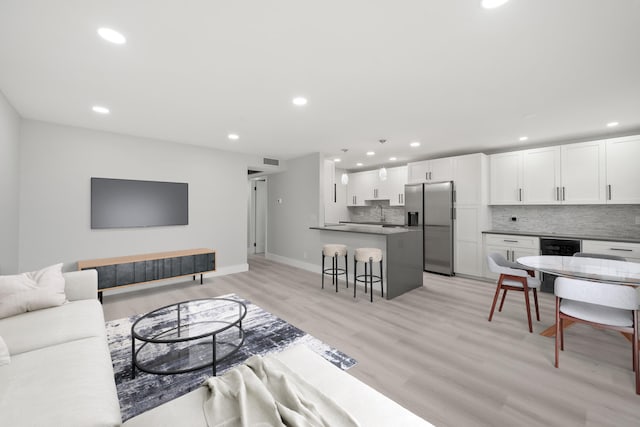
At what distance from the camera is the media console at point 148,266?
370 cm

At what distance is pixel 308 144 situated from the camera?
16.1 feet

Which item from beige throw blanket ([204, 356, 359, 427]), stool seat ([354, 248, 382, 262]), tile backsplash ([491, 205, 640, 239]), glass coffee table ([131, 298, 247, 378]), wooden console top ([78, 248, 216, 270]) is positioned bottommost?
glass coffee table ([131, 298, 247, 378])

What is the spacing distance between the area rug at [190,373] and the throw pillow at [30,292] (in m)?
0.69

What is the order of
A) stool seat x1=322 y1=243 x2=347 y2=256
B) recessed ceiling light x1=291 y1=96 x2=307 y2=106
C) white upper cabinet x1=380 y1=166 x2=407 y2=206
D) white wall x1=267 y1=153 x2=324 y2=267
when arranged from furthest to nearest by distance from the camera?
white upper cabinet x1=380 y1=166 x2=407 y2=206, white wall x1=267 y1=153 x2=324 y2=267, stool seat x1=322 y1=243 x2=347 y2=256, recessed ceiling light x1=291 y1=96 x2=307 y2=106

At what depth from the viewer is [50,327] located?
1827 millimetres

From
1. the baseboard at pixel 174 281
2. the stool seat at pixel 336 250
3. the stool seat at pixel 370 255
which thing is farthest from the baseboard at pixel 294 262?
the stool seat at pixel 370 255

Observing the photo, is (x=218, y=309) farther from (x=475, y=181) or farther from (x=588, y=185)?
(x=588, y=185)

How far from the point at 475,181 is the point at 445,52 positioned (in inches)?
145

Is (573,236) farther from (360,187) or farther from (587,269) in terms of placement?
(360,187)

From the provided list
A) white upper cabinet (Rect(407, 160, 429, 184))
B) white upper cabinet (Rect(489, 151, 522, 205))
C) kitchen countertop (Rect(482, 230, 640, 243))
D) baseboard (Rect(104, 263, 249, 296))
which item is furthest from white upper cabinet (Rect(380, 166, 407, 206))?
baseboard (Rect(104, 263, 249, 296))

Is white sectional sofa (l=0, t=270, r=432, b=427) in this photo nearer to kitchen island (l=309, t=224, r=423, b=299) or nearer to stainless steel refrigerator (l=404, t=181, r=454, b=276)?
kitchen island (l=309, t=224, r=423, b=299)

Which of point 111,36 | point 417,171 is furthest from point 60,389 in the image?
point 417,171

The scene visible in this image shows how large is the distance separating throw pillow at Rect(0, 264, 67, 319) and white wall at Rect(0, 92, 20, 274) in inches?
41.7

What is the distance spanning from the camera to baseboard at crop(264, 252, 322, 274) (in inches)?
222
